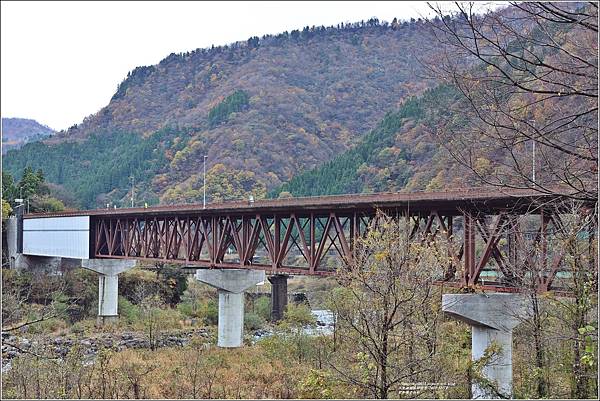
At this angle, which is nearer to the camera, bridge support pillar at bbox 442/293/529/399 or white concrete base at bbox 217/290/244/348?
bridge support pillar at bbox 442/293/529/399

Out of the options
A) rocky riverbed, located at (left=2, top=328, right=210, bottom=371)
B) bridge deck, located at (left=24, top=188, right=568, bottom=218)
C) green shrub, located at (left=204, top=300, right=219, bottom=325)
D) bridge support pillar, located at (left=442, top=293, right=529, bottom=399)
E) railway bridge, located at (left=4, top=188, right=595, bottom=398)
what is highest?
bridge deck, located at (left=24, top=188, right=568, bottom=218)

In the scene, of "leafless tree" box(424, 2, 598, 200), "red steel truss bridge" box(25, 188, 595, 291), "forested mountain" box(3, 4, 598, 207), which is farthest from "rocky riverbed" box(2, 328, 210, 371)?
"leafless tree" box(424, 2, 598, 200)

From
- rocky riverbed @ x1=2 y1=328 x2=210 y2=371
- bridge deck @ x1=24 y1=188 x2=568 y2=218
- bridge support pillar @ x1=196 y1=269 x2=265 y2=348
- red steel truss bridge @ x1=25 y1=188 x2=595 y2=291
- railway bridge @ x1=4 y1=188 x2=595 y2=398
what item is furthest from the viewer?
rocky riverbed @ x1=2 y1=328 x2=210 y2=371

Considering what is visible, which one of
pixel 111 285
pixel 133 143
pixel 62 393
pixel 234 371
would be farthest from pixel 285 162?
pixel 62 393

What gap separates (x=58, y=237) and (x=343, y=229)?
116ft

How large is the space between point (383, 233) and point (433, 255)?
7.28 feet

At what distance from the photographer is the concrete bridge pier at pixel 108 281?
2287 inches

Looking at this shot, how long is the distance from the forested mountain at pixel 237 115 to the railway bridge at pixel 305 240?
4715 cm

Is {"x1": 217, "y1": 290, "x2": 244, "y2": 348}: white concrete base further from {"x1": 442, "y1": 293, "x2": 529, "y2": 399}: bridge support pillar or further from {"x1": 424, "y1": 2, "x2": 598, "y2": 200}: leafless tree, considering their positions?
{"x1": 424, "y1": 2, "x2": 598, "y2": 200}: leafless tree

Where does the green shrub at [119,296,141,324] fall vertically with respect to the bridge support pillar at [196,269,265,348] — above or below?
below

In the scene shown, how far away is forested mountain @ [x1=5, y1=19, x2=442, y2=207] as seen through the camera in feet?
429

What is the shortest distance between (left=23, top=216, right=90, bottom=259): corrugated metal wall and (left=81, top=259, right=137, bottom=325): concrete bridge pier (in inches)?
51.3

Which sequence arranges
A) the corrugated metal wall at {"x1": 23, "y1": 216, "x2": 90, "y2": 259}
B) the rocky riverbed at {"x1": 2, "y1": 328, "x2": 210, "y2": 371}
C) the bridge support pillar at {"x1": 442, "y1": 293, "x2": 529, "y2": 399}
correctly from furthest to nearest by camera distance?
1. the corrugated metal wall at {"x1": 23, "y1": 216, "x2": 90, "y2": 259}
2. the rocky riverbed at {"x1": 2, "y1": 328, "x2": 210, "y2": 371}
3. the bridge support pillar at {"x1": 442, "y1": 293, "x2": 529, "y2": 399}

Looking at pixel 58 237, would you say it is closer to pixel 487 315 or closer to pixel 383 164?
pixel 383 164
